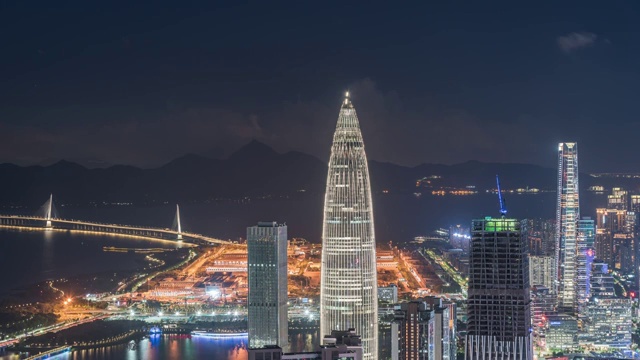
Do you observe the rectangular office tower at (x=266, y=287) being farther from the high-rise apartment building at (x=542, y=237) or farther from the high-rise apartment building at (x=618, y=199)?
the high-rise apartment building at (x=618, y=199)

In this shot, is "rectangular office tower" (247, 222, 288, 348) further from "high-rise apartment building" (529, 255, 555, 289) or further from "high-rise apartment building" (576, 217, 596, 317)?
"high-rise apartment building" (529, 255, 555, 289)

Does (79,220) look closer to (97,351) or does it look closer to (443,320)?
(97,351)

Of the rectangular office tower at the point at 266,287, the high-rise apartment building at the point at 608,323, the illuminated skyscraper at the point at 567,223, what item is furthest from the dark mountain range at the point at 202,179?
the rectangular office tower at the point at 266,287

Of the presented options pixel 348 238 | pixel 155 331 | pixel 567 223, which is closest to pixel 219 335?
pixel 155 331

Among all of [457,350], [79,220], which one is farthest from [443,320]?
[79,220]

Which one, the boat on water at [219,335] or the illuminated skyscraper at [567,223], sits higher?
the illuminated skyscraper at [567,223]

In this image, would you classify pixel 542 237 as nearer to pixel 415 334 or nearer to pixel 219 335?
pixel 219 335
